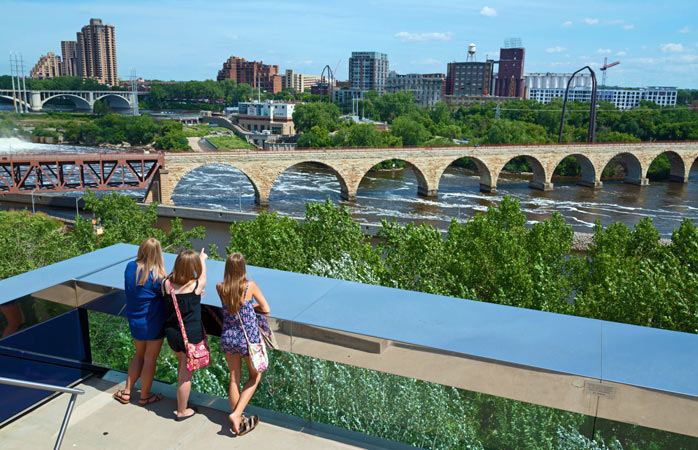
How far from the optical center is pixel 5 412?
158 inches

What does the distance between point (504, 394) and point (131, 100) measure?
5839 inches

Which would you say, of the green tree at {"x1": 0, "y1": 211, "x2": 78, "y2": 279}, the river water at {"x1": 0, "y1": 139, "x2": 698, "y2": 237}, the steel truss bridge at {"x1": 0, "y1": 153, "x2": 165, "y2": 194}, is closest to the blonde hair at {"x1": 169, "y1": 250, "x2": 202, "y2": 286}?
the green tree at {"x1": 0, "y1": 211, "x2": 78, "y2": 279}

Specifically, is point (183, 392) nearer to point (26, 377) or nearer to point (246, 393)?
point (246, 393)

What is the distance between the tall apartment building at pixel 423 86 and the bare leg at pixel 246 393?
154 meters

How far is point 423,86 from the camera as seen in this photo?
A: 162 m

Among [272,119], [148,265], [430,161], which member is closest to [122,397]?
[148,265]

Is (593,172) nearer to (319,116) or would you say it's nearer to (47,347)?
(319,116)

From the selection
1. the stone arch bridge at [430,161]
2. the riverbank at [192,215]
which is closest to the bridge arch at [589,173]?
the stone arch bridge at [430,161]

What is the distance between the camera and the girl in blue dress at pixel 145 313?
13.5 ft

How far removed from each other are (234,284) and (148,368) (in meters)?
1.04

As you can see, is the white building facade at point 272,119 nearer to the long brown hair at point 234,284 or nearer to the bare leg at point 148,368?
the bare leg at point 148,368

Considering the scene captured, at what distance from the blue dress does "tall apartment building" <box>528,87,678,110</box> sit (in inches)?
6856

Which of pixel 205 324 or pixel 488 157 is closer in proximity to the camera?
pixel 205 324

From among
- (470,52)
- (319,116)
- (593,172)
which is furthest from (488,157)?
(470,52)
